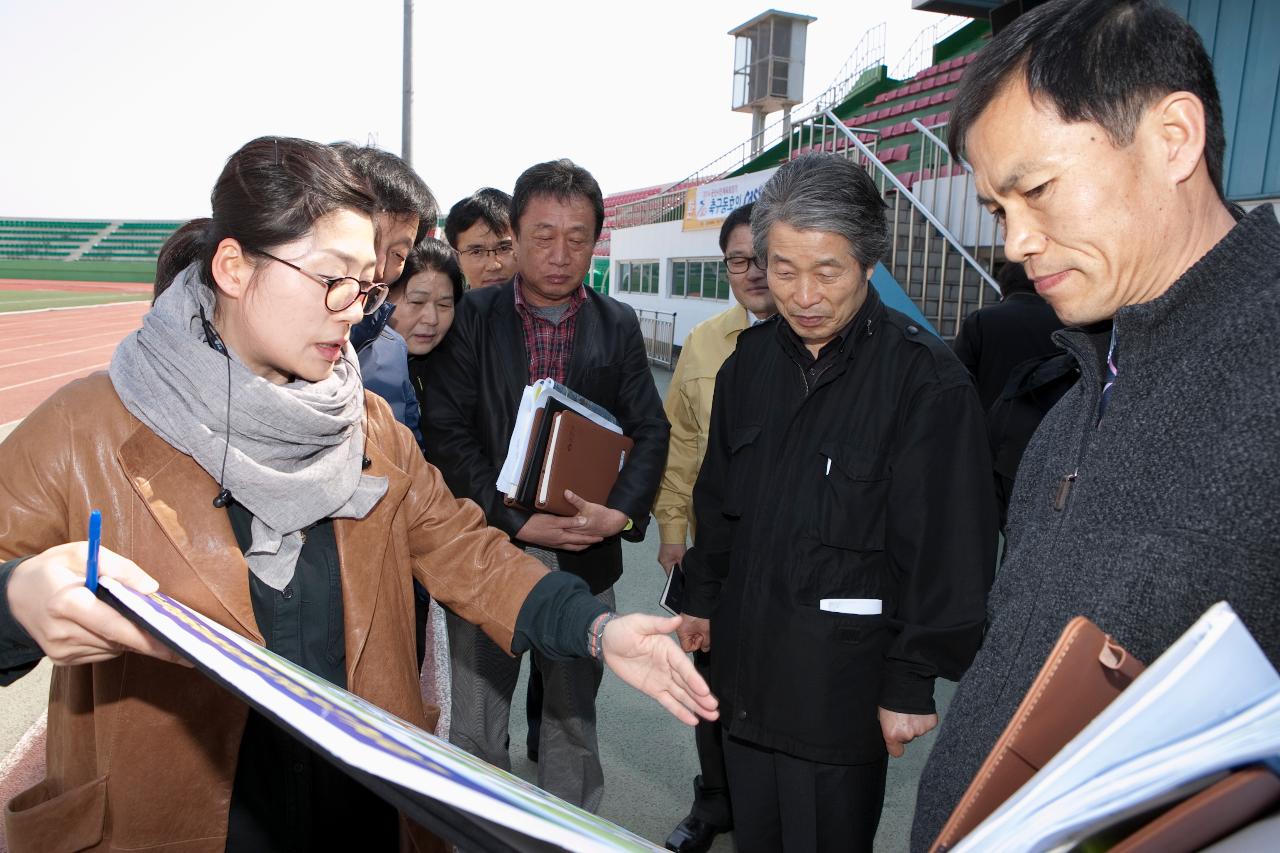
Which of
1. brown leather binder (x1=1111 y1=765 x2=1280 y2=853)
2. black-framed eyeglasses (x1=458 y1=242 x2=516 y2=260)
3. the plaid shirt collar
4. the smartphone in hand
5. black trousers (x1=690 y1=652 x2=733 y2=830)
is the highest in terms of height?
black-framed eyeglasses (x1=458 y1=242 x2=516 y2=260)

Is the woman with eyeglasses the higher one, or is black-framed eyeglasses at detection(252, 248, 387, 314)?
black-framed eyeglasses at detection(252, 248, 387, 314)

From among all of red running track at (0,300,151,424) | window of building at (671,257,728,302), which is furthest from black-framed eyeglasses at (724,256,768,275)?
window of building at (671,257,728,302)

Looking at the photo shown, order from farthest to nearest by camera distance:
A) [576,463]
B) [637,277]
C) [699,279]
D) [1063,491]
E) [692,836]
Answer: [637,277]
[699,279]
[692,836]
[576,463]
[1063,491]

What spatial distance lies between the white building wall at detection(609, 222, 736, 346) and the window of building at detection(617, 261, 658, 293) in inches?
5.4

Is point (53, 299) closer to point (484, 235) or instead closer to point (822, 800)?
point (484, 235)

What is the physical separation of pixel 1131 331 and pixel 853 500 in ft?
3.01

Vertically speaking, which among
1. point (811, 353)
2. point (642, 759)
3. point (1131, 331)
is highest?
point (1131, 331)

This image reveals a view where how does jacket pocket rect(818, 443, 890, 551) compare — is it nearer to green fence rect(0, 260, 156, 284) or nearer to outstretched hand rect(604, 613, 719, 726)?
outstretched hand rect(604, 613, 719, 726)

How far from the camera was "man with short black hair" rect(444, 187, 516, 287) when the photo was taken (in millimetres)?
3945

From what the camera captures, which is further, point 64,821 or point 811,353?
point 811,353

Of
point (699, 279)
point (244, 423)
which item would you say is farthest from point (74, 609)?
point (699, 279)

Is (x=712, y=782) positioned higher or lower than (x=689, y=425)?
lower

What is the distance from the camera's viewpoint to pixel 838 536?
1.85m

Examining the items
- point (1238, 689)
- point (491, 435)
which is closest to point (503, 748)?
point (491, 435)
